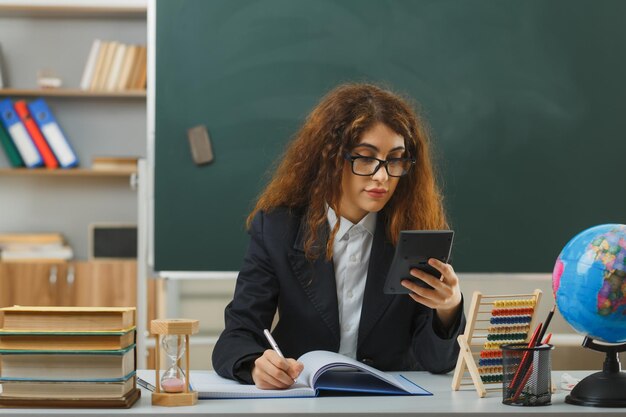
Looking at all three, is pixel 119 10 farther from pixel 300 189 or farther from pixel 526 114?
pixel 300 189

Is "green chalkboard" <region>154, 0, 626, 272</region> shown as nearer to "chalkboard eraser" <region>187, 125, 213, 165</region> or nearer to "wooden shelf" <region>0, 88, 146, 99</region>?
"chalkboard eraser" <region>187, 125, 213, 165</region>

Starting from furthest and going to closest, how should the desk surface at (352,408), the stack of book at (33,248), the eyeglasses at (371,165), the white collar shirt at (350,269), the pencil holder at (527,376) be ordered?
1. the stack of book at (33,248)
2. the white collar shirt at (350,269)
3. the eyeglasses at (371,165)
4. the pencil holder at (527,376)
5. the desk surface at (352,408)

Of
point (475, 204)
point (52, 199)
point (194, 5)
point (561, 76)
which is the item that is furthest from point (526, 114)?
point (52, 199)

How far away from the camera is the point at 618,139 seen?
3.81 meters

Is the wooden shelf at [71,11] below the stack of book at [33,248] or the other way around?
the other way around

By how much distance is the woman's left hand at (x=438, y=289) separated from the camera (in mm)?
1839

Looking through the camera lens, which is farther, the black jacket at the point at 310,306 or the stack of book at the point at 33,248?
the stack of book at the point at 33,248

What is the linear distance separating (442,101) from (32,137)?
2394mm

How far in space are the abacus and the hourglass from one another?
56cm

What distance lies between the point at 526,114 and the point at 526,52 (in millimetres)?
269

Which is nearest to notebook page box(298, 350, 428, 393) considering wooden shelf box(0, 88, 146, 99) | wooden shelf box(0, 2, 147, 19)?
wooden shelf box(0, 88, 146, 99)

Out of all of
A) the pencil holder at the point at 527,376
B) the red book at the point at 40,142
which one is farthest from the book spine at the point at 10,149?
the pencil holder at the point at 527,376

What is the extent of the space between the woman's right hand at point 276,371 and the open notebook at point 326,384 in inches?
0.7

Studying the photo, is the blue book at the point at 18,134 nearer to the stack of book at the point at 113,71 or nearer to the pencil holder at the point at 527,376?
the stack of book at the point at 113,71
